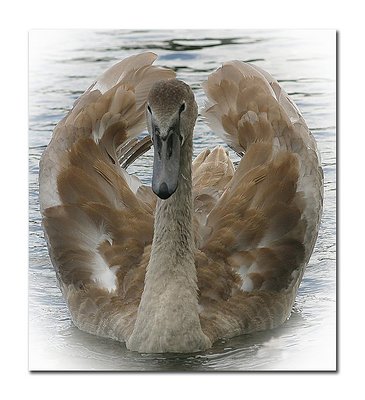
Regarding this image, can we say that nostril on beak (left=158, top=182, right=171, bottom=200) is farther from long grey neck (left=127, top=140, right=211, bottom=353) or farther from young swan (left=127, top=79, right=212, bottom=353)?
long grey neck (left=127, top=140, right=211, bottom=353)

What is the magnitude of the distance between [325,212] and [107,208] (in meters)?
1.22

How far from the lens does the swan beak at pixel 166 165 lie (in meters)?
10.2

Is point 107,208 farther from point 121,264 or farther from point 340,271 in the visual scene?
point 340,271

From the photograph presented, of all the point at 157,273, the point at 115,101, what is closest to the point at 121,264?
the point at 157,273

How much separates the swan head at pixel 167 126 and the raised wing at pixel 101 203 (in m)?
0.82

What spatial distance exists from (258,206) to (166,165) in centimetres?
109

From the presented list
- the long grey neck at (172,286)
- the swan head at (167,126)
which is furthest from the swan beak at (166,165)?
the long grey neck at (172,286)

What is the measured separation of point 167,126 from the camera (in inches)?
409

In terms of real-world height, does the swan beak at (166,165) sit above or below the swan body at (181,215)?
above

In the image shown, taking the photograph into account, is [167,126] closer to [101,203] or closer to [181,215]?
[181,215]

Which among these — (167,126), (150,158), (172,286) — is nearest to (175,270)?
(172,286)

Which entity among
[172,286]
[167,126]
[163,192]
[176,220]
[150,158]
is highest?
[167,126]

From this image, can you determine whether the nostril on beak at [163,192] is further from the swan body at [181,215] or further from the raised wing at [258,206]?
the raised wing at [258,206]

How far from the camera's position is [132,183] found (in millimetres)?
11656
